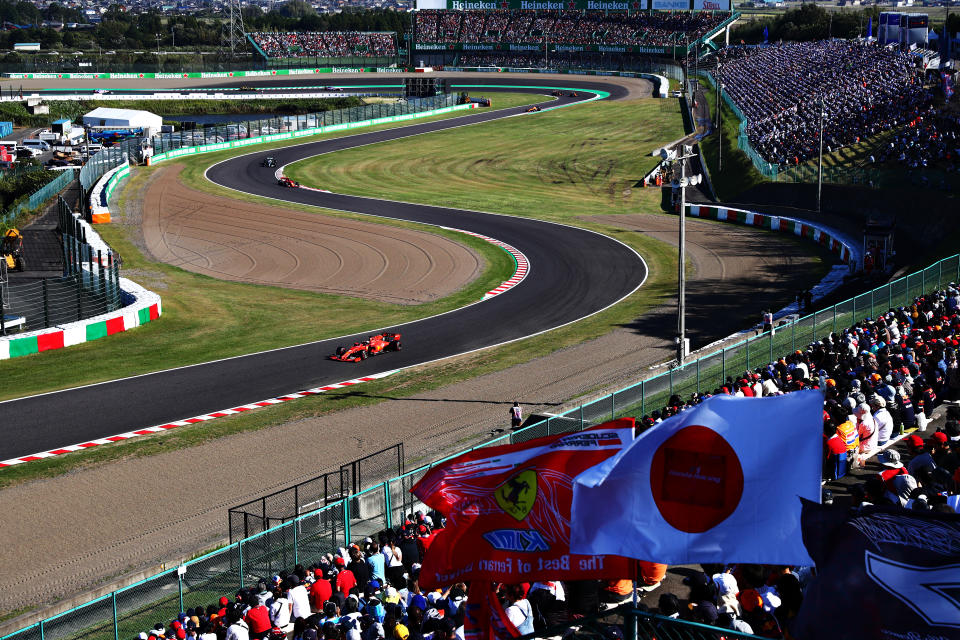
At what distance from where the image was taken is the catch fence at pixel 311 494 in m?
18.4

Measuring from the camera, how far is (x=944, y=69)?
65.0 metres

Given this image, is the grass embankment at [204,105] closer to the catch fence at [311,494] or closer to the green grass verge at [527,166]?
the green grass verge at [527,166]

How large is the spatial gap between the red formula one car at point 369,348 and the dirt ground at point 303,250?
22.1 ft

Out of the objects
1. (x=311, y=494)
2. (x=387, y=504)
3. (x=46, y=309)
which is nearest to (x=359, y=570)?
(x=387, y=504)

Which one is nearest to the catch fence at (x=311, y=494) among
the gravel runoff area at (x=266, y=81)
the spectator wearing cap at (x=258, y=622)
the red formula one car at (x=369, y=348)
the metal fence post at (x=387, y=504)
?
the metal fence post at (x=387, y=504)

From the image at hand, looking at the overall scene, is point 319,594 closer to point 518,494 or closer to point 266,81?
point 518,494

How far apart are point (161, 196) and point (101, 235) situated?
398 inches

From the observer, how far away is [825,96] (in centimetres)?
6334

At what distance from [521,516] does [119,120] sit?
85782 mm

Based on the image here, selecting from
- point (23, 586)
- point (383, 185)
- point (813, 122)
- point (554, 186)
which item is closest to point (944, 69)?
point (813, 122)

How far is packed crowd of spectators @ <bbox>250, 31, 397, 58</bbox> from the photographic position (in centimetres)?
14625

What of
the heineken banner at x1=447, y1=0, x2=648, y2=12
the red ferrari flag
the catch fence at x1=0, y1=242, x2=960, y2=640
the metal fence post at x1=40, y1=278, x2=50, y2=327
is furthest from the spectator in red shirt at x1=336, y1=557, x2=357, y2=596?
the heineken banner at x1=447, y1=0, x2=648, y2=12

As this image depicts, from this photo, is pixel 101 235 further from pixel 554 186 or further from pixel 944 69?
pixel 944 69

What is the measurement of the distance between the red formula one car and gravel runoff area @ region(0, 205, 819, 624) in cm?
313
